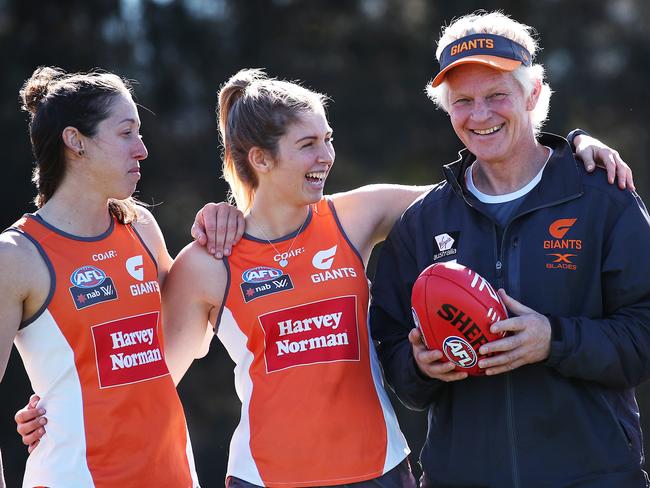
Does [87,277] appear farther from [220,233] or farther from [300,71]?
[300,71]

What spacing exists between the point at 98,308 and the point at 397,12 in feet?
24.9

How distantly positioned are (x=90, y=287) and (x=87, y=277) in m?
0.03

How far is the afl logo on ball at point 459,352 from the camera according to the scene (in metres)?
2.63

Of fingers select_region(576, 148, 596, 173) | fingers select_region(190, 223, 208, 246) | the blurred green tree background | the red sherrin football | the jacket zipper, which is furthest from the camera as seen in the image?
the blurred green tree background

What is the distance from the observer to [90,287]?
9.81 feet

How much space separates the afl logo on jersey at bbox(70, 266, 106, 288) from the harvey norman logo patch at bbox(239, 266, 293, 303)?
16.9 inches

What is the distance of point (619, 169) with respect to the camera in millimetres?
2826

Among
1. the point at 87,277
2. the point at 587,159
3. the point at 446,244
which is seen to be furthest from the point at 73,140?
the point at 587,159

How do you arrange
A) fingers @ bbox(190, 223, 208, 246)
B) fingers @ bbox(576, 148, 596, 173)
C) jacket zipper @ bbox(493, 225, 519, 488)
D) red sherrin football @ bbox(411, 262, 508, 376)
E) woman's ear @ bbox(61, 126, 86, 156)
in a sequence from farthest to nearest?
fingers @ bbox(190, 223, 208, 246), woman's ear @ bbox(61, 126, 86, 156), fingers @ bbox(576, 148, 596, 173), jacket zipper @ bbox(493, 225, 519, 488), red sherrin football @ bbox(411, 262, 508, 376)

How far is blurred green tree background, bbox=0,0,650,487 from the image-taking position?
31.4 feet

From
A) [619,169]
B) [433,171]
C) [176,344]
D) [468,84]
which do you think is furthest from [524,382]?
[433,171]

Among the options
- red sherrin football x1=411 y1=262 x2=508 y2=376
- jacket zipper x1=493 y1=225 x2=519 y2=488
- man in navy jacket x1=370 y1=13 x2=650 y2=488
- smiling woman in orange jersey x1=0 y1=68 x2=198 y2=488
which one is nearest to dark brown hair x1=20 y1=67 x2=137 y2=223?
smiling woman in orange jersey x1=0 y1=68 x2=198 y2=488

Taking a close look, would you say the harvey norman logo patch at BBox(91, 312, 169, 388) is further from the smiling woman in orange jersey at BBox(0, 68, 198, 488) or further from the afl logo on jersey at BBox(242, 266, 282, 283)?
the afl logo on jersey at BBox(242, 266, 282, 283)

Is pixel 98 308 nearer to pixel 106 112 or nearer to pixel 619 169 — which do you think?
pixel 106 112
